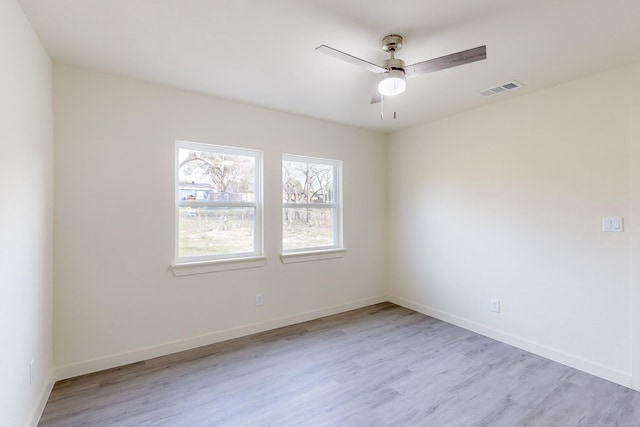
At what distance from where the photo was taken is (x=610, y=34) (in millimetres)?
2002

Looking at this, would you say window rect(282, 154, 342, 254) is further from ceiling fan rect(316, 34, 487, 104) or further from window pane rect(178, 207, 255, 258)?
ceiling fan rect(316, 34, 487, 104)

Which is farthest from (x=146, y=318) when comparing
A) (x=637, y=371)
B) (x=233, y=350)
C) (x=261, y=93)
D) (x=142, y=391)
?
(x=637, y=371)

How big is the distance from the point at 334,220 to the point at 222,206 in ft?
5.10

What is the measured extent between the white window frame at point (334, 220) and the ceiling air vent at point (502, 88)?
183 centimetres

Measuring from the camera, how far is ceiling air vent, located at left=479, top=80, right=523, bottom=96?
2766mm

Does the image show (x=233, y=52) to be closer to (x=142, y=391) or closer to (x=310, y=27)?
(x=310, y=27)

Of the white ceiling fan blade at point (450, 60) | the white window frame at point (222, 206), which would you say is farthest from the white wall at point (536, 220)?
the white window frame at point (222, 206)

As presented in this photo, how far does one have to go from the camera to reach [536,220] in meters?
2.96

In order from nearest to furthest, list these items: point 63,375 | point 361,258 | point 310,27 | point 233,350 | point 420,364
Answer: point 310,27
point 63,375
point 420,364
point 233,350
point 361,258

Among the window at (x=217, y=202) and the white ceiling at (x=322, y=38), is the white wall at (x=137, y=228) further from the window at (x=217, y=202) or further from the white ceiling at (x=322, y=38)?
the white ceiling at (x=322, y=38)

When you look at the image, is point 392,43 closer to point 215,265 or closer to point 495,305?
point 215,265

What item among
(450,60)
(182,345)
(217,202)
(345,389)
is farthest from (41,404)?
(450,60)

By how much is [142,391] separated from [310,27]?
9.42 ft

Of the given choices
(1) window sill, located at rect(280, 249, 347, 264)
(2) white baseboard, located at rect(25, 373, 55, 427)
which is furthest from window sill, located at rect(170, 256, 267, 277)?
(2) white baseboard, located at rect(25, 373, 55, 427)
